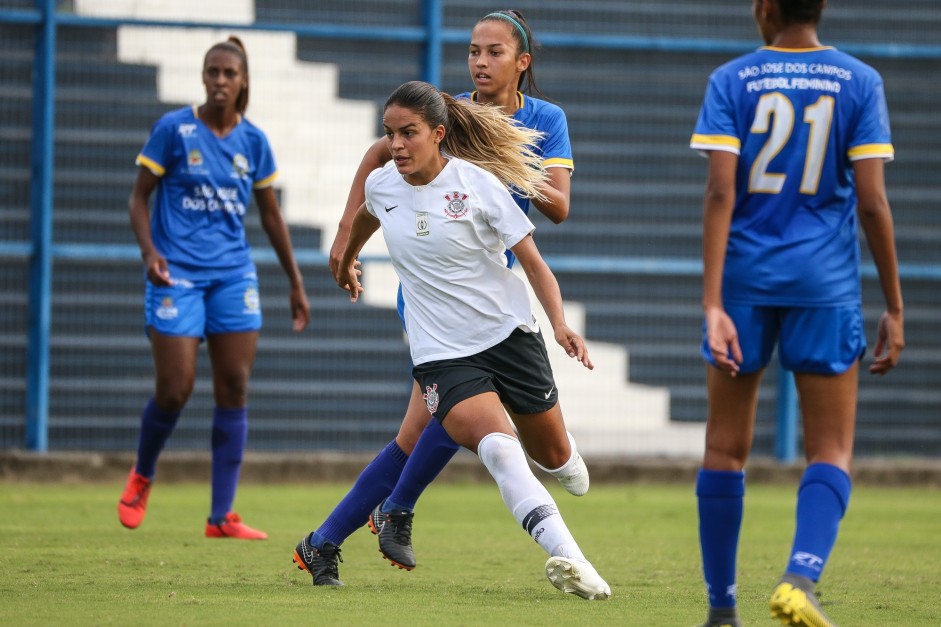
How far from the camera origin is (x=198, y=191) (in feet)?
24.9

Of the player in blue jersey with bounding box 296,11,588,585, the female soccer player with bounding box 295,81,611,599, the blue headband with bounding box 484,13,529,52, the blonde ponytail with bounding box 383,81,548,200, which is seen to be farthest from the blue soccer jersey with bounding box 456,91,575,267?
the female soccer player with bounding box 295,81,611,599

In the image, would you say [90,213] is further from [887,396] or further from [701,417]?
[887,396]

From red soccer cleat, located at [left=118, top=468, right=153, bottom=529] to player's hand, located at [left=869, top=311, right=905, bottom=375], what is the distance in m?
4.02

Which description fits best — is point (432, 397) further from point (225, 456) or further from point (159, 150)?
point (159, 150)

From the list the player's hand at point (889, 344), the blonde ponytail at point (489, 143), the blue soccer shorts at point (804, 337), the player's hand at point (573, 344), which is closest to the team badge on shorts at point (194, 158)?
the blonde ponytail at point (489, 143)

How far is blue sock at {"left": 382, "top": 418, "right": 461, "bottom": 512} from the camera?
18.3 feet

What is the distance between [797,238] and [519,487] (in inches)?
50.9

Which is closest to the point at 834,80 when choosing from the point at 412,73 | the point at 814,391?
the point at 814,391

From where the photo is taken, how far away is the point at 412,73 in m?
11.0

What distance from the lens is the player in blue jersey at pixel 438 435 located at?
217 inches

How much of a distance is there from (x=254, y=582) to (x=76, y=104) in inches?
231

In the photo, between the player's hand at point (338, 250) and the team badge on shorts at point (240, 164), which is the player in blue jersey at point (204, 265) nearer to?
the team badge on shorts at point (240, 164)

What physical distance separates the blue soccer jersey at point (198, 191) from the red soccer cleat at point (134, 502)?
3.25 ft

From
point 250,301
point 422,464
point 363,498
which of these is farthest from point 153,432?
point 422,464
